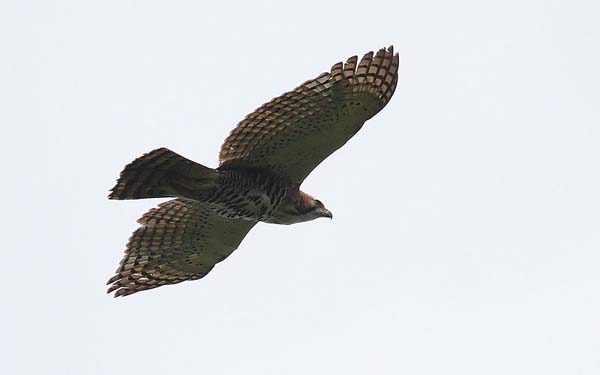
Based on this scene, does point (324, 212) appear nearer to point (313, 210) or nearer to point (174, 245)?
point (313, 210)

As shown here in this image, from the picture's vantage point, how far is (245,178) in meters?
14.4

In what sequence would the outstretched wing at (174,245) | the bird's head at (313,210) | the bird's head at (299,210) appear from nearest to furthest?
the bird's head at (299,210), the bird's head at (313,210), the outstretched wing at (174,245)

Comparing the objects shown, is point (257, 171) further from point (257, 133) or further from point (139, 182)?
point (139, 182)

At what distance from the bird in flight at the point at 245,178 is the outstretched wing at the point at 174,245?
0.01 metres

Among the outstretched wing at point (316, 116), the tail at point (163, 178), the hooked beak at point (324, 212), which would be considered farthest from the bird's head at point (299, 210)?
the tail at point (163, 178)

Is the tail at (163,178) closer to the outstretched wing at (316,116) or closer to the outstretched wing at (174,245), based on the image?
the outstretched wing at (316,116)

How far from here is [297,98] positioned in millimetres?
13758

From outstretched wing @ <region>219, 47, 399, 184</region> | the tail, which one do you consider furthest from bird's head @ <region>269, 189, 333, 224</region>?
the tail

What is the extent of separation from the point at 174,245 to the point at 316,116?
9.84 ft

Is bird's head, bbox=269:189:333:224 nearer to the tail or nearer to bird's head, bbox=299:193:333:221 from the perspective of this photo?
bird's head, bbox=299:193:333:221

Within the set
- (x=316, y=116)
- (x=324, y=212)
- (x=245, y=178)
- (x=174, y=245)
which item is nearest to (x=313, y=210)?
(x=324, y=212)

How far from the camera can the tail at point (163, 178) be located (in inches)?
527

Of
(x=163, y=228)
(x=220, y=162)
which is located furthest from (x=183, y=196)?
(x=163, y=228)

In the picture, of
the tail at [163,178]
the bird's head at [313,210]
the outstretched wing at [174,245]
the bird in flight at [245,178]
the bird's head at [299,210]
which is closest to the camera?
the tail at [163,178]
